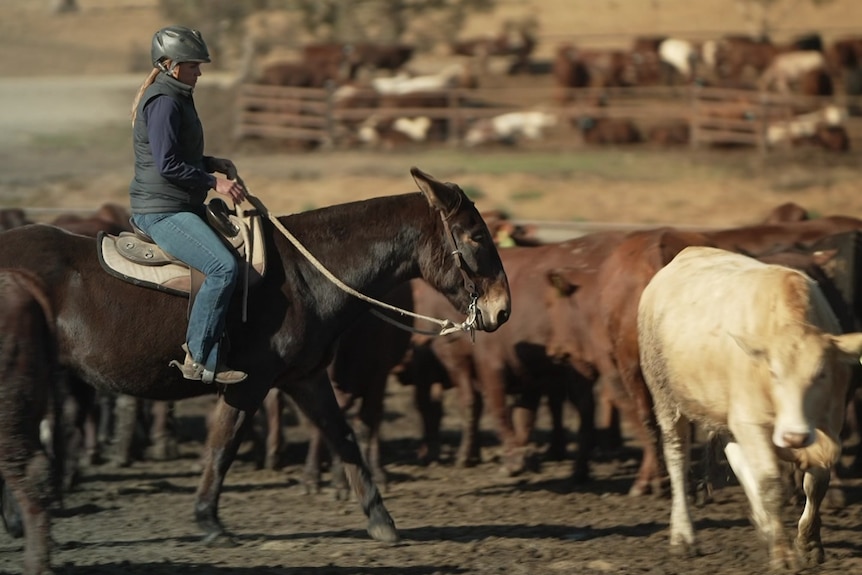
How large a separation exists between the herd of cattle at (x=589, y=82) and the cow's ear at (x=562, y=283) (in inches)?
713

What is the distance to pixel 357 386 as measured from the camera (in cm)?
1067

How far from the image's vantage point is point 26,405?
7.34 metres

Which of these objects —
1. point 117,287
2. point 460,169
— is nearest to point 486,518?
point 117,287

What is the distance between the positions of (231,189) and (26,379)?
1520 mm

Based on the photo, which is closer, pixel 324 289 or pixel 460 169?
pixel 324 289

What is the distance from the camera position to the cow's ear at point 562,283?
35.2 feet

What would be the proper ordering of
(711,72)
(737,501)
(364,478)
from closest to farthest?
(364,478) < (737,501) < (711,72)

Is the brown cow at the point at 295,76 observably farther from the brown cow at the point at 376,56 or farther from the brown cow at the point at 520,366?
the brown cow at the point at 520,366

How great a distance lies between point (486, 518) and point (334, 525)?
104 cm

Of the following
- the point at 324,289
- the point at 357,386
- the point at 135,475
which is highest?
the point at 324,289

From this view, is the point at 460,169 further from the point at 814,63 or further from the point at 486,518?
the point at 486,518

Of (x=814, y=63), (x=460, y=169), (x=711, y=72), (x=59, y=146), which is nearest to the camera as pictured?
(x=460, y=169)

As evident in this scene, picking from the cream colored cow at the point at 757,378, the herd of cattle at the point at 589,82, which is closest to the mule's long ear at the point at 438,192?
the cream colored cow at the point at 757,378

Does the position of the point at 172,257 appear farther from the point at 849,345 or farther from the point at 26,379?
the point at 849,345
